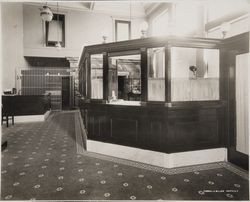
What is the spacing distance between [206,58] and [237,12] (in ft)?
4.40

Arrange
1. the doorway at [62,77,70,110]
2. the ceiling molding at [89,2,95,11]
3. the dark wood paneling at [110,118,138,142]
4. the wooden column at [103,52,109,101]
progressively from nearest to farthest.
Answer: the dark wood paneling at [110,118,138,142] < the wooden column at [103,52,109,101] < the ceiling molding at [89,2,95,11] < the doorway at [62,77,70,110]

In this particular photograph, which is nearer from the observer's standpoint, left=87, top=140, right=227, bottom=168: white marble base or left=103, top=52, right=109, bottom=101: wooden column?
left=87, top=140, right=227, bottom=168: white marble base

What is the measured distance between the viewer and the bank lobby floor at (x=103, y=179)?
2.76 meters

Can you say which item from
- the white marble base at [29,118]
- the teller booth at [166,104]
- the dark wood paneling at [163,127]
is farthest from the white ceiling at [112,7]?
the dark wood paneling at [163,127]

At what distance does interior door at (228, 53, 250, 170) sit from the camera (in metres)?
3.56

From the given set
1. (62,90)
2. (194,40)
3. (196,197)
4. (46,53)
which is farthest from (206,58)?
(62,90)

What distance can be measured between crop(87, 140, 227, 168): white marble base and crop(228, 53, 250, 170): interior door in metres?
0.25

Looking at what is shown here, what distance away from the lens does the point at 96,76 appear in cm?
450

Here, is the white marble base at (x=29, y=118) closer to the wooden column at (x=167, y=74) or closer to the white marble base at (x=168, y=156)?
the white marble base at (x=168, y=156)

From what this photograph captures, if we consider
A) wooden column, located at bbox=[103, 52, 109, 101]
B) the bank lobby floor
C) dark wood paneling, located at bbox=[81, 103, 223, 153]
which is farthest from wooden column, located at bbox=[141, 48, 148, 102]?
the bank lobby floor

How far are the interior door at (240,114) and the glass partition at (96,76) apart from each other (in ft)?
8.01

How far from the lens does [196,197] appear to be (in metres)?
2.71

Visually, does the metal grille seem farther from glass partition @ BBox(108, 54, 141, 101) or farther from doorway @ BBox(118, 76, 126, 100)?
glass partition @ BBox(108, 54, 141, 101)

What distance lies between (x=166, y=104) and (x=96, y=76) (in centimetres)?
166
